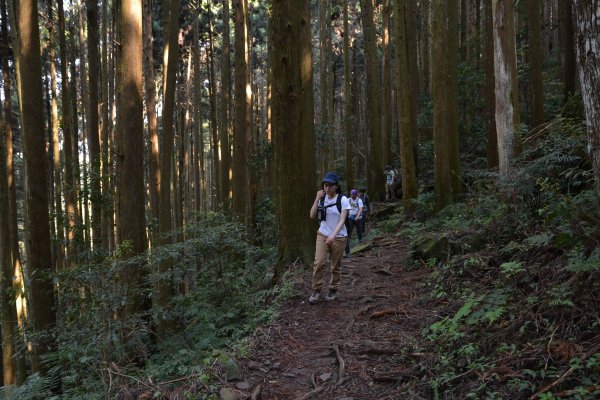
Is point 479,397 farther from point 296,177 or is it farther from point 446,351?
point 296,177

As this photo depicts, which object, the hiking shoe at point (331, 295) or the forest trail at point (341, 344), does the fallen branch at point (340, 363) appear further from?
the hiking shoe at point (331, 295)

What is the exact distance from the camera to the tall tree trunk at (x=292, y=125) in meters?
7.89

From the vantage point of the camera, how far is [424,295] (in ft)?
20.5

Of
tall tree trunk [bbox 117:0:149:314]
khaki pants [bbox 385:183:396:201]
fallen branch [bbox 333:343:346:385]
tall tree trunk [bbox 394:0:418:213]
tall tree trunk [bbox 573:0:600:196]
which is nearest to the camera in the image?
tall tree trunk [bbox 573:0:600:196]

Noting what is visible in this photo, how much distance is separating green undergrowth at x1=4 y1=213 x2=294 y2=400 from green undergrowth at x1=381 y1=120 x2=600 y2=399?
2107 millimetres

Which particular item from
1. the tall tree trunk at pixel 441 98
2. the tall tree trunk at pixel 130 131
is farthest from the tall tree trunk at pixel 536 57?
the tall tree trunk at pixel 130 131

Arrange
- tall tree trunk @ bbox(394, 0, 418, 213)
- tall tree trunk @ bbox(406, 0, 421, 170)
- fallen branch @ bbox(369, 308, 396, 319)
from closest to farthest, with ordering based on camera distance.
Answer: fallen branch @ bbox(369, 308, 396, 319)
tall tree trunk @ bbox(394, 0, 418, 213)
tall tree trunk @ bbox(406, 0, 421, 170)

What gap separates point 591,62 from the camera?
120 inches

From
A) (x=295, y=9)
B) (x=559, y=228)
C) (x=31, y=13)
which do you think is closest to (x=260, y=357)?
(x=559, y=228)

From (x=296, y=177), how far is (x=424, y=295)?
10.1ft

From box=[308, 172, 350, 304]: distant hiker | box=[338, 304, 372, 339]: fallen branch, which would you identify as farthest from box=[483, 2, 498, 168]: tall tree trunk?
box=[338, 304, 372, 339]: fallen branch

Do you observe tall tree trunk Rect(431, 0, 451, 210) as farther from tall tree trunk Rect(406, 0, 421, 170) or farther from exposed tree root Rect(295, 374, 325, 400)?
exposed tree root Rect(295, 374, 325, 400)

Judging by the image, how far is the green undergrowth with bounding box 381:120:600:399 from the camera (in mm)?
3215

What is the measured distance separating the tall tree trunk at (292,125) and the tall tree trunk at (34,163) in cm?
405
